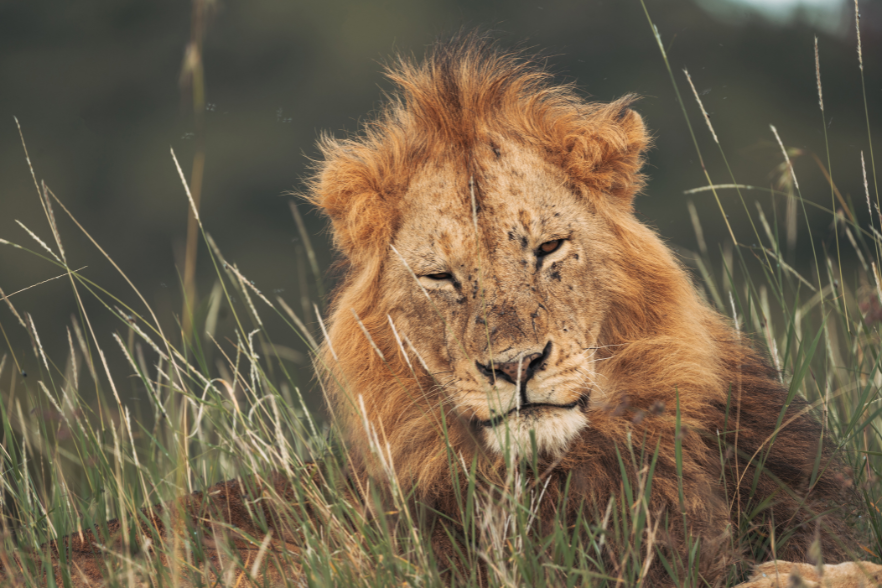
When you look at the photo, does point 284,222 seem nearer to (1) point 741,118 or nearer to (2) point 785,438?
(1) point 741,118

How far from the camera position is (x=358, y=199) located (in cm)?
312

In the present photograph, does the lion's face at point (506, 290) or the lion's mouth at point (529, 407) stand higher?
the lion's face at point (506, 290)

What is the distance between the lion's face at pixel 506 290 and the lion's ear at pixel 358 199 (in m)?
0.09

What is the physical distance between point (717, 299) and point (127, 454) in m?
2.80

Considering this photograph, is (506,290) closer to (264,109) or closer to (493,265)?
(493,265)

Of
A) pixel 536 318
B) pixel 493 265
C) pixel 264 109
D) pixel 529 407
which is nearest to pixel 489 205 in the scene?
pixel 493 265

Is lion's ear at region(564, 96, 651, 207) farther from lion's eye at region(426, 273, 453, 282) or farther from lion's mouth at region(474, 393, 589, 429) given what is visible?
lion's mouth at region(474, 393, 589, 429)

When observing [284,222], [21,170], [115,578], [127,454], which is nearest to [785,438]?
[115,578]

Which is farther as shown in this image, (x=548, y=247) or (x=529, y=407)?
(x=548, y=247)

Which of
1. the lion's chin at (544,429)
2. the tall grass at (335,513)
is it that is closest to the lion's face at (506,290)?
the lion's chin at (544,429)

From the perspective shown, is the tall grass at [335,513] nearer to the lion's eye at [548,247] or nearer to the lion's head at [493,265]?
the lion's head at [493,265]

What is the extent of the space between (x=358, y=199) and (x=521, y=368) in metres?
1.04

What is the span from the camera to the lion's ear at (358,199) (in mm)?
3119

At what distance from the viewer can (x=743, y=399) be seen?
2.87 m
